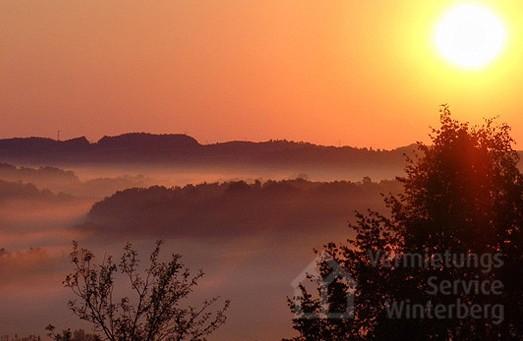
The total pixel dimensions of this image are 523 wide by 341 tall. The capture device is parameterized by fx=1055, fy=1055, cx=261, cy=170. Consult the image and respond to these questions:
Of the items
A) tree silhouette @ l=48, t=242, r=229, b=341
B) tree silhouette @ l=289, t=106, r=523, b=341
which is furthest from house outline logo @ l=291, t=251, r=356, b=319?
tree silhouette @ l=48, t=242, r=229, b=341

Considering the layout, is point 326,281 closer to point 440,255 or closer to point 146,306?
point 440,255

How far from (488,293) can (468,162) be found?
6.00m

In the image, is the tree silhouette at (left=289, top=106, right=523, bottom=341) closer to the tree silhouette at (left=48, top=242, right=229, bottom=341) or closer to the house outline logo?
the house outline logo

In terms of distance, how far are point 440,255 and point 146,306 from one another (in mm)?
11934

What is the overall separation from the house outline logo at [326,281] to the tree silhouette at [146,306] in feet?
18.3

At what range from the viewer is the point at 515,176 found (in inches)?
1758

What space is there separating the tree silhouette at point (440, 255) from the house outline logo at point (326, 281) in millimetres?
89

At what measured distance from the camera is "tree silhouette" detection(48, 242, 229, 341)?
40.6 metres

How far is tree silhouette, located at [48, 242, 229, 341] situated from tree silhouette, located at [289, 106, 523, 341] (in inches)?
244

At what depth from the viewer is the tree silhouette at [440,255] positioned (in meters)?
41.5

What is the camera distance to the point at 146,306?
41.0m

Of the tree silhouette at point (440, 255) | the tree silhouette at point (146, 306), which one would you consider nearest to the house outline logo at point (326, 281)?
the tree silhouette at point (440, 255)

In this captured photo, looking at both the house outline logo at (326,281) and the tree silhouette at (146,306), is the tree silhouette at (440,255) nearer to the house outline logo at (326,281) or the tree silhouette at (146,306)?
the house outline logo at (326,281)

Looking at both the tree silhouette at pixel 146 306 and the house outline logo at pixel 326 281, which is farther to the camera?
the house outline logo at pixel 326 281
